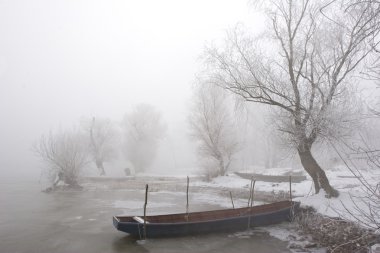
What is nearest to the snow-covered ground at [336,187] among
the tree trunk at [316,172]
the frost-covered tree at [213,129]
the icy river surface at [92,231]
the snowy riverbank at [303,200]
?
the snowy riverbank at [303,200]

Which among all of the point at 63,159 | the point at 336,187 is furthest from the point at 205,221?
the point at 63,159

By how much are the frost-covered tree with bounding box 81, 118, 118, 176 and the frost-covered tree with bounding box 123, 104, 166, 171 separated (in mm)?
2923

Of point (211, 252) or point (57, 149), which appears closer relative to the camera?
point (211, 252)

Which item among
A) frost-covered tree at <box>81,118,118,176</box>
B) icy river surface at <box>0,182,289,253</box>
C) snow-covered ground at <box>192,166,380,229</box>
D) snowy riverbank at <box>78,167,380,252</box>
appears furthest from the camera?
frost-covered tree at <box>81,118,118,176</box>

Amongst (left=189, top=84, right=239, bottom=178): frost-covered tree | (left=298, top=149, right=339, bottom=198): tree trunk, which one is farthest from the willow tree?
(left=189, top=84, right=239, bottom=178): frost-covered tree

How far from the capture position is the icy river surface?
14.3 meters

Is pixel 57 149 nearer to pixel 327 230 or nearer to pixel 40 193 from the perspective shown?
pixel 40 193

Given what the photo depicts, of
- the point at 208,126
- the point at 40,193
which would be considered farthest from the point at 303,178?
the point at 40,193

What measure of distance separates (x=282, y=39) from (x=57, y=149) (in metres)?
29.4

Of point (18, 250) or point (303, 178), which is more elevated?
point (303, 178)

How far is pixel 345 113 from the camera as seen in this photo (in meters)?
16.9

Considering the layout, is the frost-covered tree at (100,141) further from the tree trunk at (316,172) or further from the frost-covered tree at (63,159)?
the tree trunk at (316,172)

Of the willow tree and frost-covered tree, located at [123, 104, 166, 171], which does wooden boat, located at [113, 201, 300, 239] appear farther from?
frost-covered tree, located at [123, 104, 166, 171]

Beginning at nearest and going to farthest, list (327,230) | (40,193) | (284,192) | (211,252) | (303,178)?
1. (211,252)
2. (327,230)
3. (284,192)
4. (303,178)
5. (40,193)
